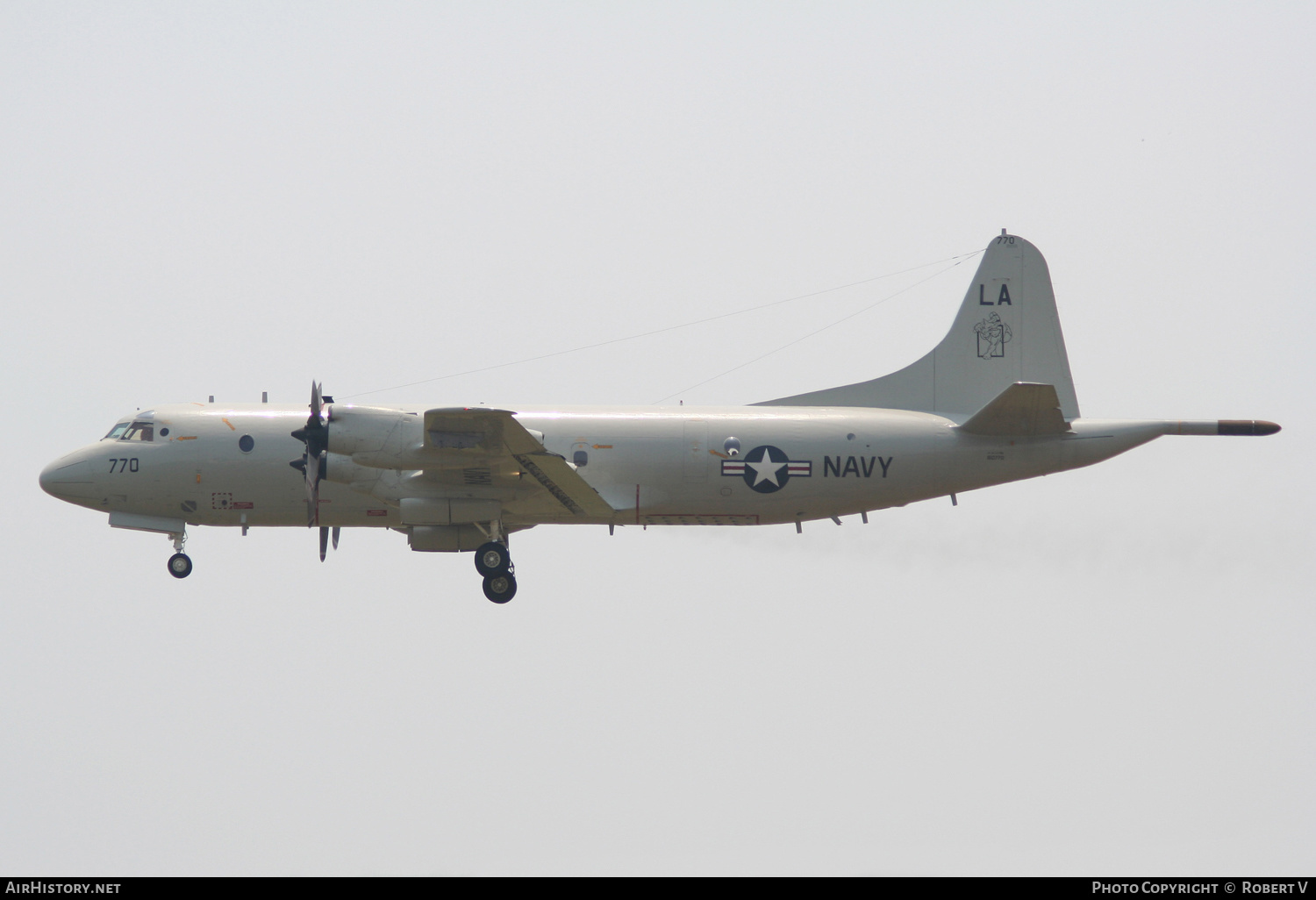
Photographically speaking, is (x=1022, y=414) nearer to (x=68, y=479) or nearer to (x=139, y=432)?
(x=139, y=432)

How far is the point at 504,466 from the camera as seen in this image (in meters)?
23.7

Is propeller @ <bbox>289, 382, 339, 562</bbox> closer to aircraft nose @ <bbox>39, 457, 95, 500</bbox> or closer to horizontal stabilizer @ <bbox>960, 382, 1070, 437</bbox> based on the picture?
aircraft nose @ <bbox>39, 457, 95, 500</bbox>

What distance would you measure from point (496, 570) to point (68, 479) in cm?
784

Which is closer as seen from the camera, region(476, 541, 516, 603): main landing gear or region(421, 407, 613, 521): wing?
region(421, 407, 613, 521): wing

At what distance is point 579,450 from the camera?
24656 mm

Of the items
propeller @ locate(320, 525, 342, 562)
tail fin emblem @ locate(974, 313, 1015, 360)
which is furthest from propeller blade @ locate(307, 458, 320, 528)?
tail fin emblem @ locate(974, 313, 1015, 360)

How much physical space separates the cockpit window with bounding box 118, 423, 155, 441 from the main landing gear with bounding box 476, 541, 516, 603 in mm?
6163

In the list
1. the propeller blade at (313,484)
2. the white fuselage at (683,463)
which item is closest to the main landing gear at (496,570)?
the white fuselage at (683,463)

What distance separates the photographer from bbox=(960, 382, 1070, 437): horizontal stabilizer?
78.3 feet

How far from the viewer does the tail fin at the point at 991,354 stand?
85.8 feet

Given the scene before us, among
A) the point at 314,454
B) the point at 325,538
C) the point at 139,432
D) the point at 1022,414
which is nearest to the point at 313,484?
the point at 314,454

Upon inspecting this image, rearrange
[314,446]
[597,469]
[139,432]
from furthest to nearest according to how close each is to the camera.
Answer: [139,432] < [597,469] < [314,446]
